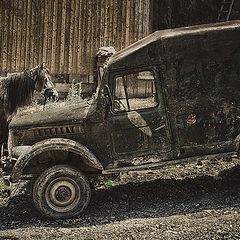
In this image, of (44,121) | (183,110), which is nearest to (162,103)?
(183,110)

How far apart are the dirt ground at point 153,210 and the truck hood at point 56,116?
153 centimetres

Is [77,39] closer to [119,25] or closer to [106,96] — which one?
[119,25]

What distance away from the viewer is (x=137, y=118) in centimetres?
855

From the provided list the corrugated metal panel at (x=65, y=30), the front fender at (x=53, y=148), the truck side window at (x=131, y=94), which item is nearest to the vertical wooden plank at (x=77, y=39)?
the corrugated metal panel at (x=65, y=30)

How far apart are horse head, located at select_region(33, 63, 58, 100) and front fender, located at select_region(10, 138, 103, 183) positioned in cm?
339

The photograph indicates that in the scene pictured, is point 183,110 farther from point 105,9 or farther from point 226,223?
point 105,9

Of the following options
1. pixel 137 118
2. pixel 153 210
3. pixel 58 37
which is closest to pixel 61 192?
pixel 153 210

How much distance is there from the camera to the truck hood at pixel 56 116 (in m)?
8.75

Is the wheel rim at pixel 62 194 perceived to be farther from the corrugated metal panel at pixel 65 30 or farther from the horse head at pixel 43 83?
the corrugated metal panel at pixel 65 30

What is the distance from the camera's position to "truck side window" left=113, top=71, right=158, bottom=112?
8547 mm

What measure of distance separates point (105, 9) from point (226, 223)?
995 cm

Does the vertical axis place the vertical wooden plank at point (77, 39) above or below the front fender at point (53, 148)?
above

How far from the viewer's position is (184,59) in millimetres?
8523

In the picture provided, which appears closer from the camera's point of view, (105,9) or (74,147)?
(74,147)
